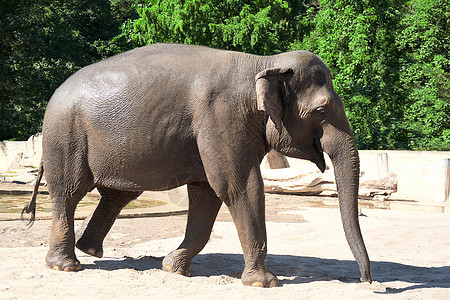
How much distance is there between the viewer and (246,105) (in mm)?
5199

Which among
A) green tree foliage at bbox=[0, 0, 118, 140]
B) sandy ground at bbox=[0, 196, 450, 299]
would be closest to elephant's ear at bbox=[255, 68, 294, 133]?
sandy ground at bbox=[0, 196, 450, 299]

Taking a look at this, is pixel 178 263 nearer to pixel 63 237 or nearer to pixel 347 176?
pixel 63 237

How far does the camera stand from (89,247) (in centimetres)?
603

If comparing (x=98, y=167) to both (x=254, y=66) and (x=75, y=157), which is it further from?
(x=254, y=66)

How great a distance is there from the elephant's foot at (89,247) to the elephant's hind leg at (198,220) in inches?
30.5

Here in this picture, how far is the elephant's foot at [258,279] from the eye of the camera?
5.12m

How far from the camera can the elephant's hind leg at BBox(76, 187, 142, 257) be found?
19.9 feet

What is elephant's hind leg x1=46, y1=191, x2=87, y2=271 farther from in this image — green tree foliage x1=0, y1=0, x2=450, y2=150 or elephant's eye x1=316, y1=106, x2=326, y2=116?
green tree foliage x1=0, y1=0, x2=450, y2=150

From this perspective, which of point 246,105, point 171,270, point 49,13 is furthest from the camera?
point 49,13

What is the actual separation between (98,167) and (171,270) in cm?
122

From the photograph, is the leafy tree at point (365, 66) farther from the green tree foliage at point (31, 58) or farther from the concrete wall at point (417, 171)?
the green tree foliage at point (31, 58)

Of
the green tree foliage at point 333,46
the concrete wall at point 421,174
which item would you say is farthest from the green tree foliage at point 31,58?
the concrete wall at point 421,174

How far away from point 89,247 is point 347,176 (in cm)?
275

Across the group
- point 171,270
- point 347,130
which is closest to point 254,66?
point 347,130
